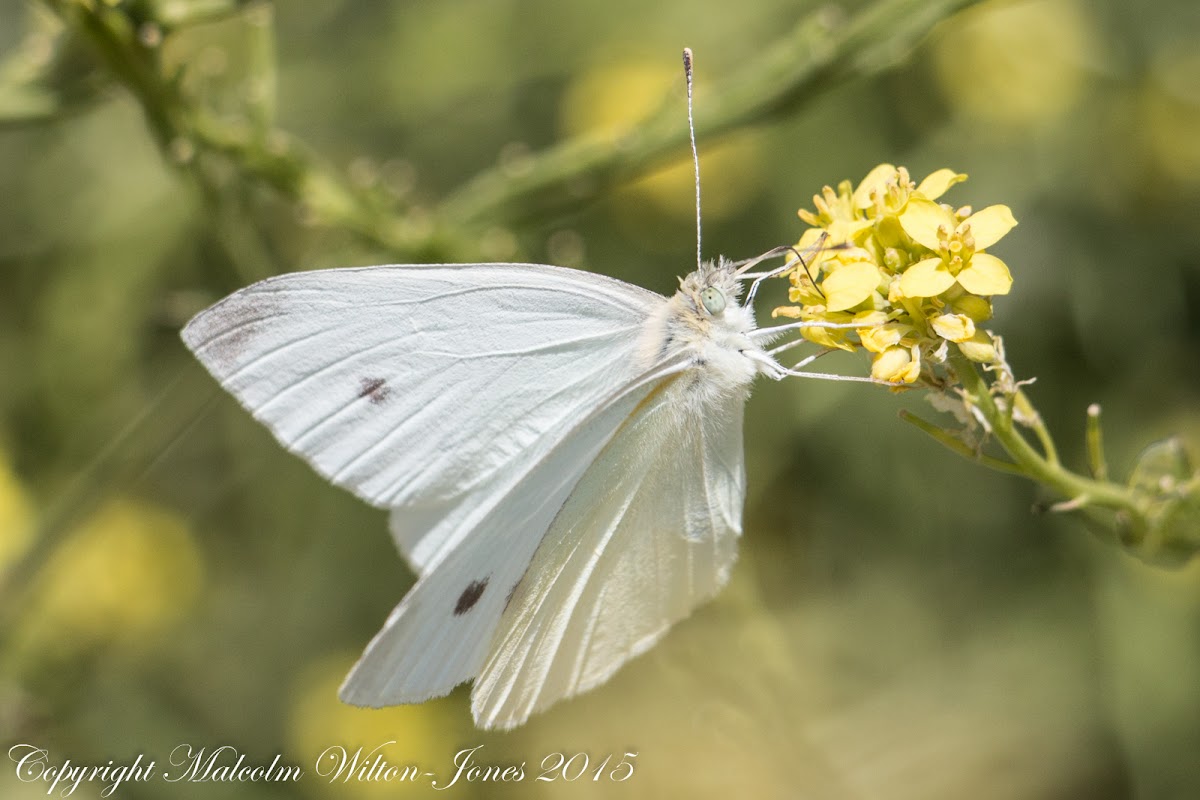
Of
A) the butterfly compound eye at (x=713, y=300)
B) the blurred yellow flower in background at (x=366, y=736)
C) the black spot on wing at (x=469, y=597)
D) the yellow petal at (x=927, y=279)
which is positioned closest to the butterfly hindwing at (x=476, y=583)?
the black spot on wing at (x=469, y=597)

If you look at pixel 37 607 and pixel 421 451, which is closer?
pixel 421 451

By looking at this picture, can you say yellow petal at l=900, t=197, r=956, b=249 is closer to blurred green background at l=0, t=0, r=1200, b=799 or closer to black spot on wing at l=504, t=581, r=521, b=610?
black spot on wing at l=504, t=581, r=521, b=610

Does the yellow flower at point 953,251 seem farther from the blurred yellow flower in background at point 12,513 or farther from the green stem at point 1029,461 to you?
the blurred yellow flower in background at point 12,513

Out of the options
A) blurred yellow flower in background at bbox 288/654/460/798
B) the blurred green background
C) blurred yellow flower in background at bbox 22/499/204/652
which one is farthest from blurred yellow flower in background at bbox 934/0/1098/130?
blurred yellow flower in background at bbox 22/499/204/652

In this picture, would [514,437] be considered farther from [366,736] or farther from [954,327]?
[366,736]

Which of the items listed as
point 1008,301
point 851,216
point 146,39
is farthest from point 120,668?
point 1008,301

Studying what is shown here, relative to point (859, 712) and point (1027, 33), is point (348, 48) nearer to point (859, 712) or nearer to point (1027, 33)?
point (1027, 33)
